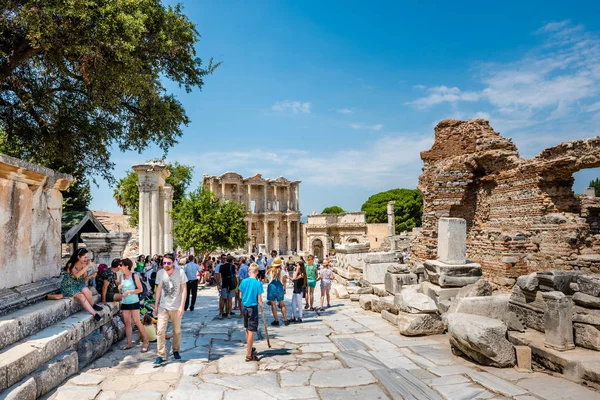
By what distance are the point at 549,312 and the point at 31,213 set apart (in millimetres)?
7838

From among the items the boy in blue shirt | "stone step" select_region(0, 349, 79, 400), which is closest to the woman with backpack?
"stone step" select_region(0, 349, 79, 400)

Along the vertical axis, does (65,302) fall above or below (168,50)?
below

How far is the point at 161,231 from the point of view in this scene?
1767 cm

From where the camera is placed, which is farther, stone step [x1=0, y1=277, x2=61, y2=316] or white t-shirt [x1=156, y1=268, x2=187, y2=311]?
white t-shirt [x1=156, y1=268, x2=187, y2=311]

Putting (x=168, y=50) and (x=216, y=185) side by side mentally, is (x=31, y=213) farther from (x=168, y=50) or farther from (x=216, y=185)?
(x=216, y=185)

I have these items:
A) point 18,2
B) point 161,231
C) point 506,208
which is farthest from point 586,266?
point 161,231

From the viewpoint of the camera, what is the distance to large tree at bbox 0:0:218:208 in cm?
703

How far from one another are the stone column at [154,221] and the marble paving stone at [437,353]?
12.9 m

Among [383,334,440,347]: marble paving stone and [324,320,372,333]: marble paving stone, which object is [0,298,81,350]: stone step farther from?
[383,334,440,347]: marble paving stone

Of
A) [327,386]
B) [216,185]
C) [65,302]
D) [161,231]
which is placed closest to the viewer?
[327,386]

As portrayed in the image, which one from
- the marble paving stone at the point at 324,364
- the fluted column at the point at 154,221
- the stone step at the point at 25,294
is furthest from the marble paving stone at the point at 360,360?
the fluted column at the point at 154,221

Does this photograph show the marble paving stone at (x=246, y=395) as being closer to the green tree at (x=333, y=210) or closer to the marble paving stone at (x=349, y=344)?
the marble paving stone at (x=349, y=344)

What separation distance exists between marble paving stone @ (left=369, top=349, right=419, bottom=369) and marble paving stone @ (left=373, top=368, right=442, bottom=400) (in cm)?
22

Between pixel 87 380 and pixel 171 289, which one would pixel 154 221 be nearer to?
pixel 171 289
